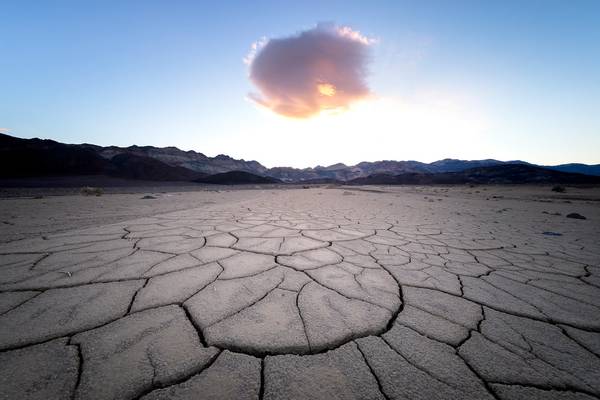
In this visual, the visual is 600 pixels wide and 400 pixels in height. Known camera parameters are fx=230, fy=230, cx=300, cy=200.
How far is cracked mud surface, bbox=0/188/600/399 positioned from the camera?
2.59 feet

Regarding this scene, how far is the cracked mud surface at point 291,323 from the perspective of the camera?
79 cm

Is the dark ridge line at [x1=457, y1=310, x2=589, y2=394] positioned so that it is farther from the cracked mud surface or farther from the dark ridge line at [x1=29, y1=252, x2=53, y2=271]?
the dark ridge line at [x1=29, y1=252, x2=53, y2=271]

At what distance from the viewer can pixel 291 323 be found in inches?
43.5

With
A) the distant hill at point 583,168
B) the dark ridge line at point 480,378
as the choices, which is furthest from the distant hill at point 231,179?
the distant hill at point 583,168

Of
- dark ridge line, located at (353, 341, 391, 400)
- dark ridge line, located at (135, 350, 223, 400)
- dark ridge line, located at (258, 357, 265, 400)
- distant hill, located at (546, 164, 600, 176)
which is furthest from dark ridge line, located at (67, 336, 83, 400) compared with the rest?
distant hill, located at (546, 164, 600, 176)

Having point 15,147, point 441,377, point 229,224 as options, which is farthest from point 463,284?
point 15,147

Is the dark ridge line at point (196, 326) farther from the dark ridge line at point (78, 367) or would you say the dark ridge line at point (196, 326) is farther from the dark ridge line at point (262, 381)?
the dark ridge line at point (78, 367)

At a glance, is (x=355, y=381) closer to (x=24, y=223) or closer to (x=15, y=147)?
(x=24, y=223)

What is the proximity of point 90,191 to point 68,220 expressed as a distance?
6213 mm

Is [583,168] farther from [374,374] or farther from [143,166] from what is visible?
[143,166]

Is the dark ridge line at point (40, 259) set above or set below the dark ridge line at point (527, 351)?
above

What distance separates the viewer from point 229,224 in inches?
131

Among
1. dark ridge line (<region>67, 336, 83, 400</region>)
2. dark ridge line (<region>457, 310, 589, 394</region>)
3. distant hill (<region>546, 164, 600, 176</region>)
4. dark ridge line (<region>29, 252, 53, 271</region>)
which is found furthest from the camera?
distant hill (<region>546, 164, 600, 176</region>)

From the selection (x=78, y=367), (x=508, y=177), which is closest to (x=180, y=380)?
(x=78, y=367)
